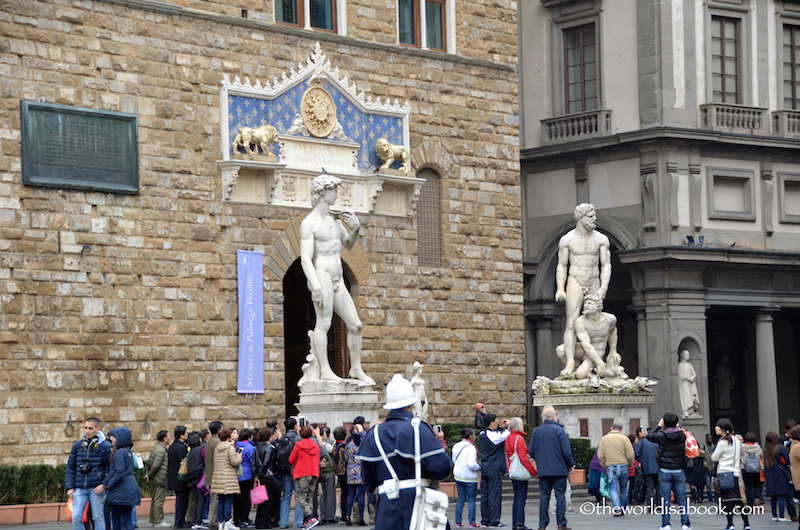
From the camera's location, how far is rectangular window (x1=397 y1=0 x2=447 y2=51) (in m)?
28.9

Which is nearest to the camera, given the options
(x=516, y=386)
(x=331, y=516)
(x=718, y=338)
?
(x=331, y=516)

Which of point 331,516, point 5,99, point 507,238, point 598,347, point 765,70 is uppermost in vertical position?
point 765,70

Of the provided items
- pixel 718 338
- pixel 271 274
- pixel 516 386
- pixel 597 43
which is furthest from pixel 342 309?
pixel 718 338

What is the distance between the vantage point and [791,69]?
36500mm

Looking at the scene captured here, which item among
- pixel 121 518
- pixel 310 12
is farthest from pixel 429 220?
pixel 121 518

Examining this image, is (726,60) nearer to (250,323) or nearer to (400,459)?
(250,323)

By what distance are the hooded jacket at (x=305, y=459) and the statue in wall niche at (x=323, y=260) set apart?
10.8 feet

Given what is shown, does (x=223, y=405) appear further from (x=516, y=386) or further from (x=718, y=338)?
(x=718, y=338)

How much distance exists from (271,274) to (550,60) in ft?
40.9

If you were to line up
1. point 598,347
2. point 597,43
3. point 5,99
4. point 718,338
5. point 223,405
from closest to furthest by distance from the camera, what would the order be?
point 5,99
point 223,405
point 598,347
point 597,43
point 718,338

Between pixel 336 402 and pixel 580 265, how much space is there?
20.3 feet

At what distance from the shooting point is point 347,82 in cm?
2753

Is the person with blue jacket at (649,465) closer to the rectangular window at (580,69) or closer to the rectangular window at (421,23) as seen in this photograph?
the rectangular window at (421,23)

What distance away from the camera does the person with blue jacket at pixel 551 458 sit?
18.8 metres
